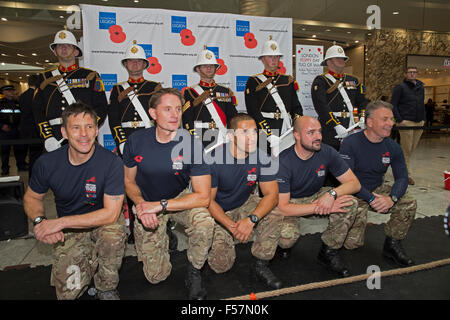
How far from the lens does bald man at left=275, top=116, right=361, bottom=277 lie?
246 cm

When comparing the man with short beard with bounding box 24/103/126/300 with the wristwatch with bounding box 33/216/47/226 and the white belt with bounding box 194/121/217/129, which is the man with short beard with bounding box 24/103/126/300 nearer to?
the wristwatch with bounding box 33/216/47/226

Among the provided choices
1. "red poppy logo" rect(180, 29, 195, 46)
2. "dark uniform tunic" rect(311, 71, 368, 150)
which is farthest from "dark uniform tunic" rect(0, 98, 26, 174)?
"dark uniform tunic" rect(311, 71, 368, 150)

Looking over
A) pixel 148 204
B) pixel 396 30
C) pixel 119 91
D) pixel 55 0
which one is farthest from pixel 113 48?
pixel 396 30

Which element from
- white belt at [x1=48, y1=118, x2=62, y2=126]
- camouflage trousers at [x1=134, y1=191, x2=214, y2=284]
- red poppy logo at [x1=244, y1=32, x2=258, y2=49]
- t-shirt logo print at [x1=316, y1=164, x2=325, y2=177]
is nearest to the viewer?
camouflage trousers at [x1=134, y1=191, x2=214, y2=284]

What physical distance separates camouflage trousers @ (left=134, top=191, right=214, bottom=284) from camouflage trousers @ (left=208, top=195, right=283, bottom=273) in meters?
0.26

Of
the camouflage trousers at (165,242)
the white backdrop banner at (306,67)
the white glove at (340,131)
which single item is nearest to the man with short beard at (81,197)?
the camouflage trousers at (165,242)

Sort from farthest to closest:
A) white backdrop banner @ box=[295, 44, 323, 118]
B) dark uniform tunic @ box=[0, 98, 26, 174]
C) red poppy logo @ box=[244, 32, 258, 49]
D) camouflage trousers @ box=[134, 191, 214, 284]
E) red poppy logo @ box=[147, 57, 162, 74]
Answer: dark uniform tunic @ box=[0, 98, 26, 174]
white backdrop banner @ box=[295, 44, 323, 118]
red poppy logo @ box=[244, 32, 258, 49]
red poppy logo @ box=[147, 57, 162, 74]
camouflage trousers @ box=[134, 191, 214, 284]

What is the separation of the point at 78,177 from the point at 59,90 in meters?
1.61

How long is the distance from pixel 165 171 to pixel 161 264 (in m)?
0.71

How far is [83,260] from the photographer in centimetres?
214

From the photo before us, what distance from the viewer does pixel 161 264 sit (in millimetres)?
2352

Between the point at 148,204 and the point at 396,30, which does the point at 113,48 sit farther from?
the point at 396,30

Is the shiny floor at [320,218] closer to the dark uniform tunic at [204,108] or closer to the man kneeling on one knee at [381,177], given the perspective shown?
the man kneeling on one knee at [381,177]

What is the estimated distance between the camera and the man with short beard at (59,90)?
323 cm
